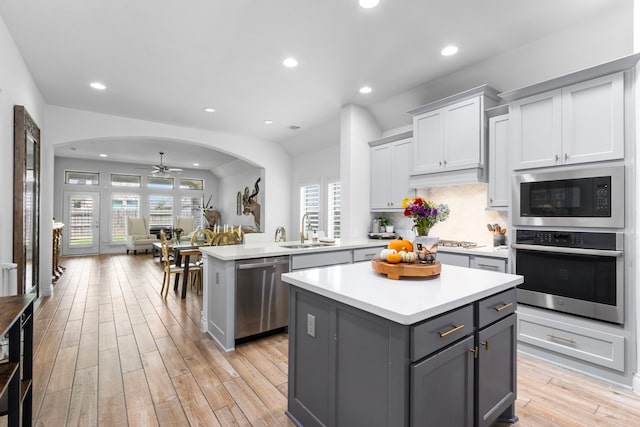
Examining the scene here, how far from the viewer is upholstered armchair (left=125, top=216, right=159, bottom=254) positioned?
9.20m

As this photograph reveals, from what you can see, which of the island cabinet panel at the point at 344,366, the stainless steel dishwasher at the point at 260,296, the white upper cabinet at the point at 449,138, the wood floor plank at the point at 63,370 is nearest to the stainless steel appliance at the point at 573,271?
the white upper cabinet at the point at 449,138

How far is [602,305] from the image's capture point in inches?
90.3

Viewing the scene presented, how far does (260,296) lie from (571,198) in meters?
2.84

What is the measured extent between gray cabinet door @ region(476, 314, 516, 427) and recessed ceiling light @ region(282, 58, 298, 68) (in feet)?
9.93

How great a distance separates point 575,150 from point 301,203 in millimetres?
5123

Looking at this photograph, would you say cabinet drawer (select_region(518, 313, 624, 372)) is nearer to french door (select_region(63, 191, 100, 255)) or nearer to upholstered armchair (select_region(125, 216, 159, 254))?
upholstered armchair (select_region(125, 216, 159, 254))

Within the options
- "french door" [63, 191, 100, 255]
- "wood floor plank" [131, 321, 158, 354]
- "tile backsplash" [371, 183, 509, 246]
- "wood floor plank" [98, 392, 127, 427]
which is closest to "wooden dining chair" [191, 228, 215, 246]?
"wood floor plank" [131, 321, 158, 354]

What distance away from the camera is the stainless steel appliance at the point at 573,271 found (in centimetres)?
225

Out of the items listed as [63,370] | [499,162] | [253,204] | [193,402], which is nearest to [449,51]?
[499,162]

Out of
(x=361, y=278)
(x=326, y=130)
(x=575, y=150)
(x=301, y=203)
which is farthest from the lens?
(x=301, y=203)

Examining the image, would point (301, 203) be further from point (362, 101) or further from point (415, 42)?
point (415, 42)

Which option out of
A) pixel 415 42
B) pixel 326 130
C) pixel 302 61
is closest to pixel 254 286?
pixel 302 61

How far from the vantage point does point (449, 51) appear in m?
3.01

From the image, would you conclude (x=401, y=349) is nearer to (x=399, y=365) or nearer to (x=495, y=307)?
(x=399, y=365)
